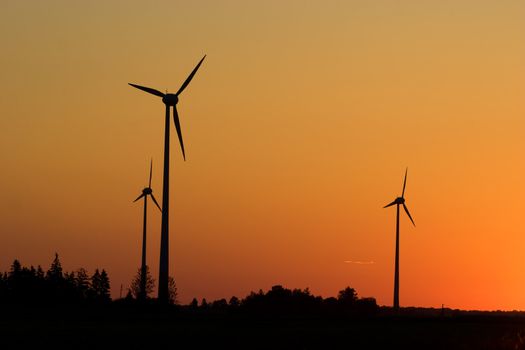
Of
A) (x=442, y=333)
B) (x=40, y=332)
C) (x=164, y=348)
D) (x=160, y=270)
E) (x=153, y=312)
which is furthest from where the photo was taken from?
(x=153, y=312)

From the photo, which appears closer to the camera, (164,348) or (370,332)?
(164,348)

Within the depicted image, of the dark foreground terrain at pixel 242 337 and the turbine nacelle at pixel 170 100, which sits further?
the turbine nacelle at pixel 170 100

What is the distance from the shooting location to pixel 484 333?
3669 inches

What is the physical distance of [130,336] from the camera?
76.6 metres

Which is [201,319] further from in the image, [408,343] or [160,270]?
[408,343]

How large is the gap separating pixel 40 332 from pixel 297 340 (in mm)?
17919

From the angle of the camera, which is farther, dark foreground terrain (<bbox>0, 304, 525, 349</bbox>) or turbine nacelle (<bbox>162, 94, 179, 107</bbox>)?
turbine nacelle (<bbox>162, 94, 179, 107</bbox>)

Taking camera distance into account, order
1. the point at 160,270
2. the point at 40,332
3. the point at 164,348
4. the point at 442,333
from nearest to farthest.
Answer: the point at 164,348, the point at 40,332, the point at 442,333, the point at 160,270

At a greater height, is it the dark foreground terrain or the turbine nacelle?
the turbine nacelle

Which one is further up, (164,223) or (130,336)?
(164,223)

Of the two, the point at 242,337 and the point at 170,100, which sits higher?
the point at 170,100

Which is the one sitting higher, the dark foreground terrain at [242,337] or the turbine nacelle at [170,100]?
the turbine nacelle at [170,100]

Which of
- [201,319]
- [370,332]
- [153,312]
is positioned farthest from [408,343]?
[153,312]

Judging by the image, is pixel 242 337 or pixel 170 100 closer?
pixel 242 337
